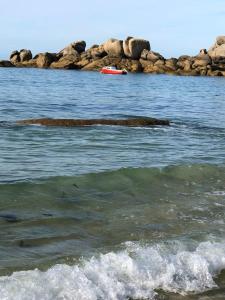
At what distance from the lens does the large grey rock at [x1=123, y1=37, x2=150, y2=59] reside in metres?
93.9

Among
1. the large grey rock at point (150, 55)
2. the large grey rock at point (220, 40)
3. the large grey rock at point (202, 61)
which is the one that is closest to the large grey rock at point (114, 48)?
the large grey rock at point (150, 55)

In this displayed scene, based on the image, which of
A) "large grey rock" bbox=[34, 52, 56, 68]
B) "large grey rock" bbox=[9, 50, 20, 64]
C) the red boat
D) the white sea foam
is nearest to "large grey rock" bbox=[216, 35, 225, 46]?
the red boat

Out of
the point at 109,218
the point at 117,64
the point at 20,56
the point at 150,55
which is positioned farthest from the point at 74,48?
the point at 109,218

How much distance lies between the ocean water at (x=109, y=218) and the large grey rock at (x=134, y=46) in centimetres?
8090

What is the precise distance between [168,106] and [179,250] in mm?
24286

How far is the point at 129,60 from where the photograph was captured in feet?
321

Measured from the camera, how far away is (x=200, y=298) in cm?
531

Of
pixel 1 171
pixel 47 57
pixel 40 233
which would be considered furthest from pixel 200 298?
pixel 47 57

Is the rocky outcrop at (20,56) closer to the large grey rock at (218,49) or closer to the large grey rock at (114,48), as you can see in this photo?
the large grey rock at (114,48)

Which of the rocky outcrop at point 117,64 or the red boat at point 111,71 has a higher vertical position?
the rocky outcrop at point 117,64

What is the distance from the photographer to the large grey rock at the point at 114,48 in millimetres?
95938

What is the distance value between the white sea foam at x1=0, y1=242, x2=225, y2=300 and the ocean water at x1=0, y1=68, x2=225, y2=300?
1 cm

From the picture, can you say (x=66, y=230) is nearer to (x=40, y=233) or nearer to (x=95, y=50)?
(x=40, y=233)

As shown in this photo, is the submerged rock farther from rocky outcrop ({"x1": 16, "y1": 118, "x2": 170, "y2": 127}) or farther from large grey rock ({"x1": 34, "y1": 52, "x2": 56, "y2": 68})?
rocky outcrop ({"x1": 16, "y1": 118, "x2": 170, "y2": 127})
